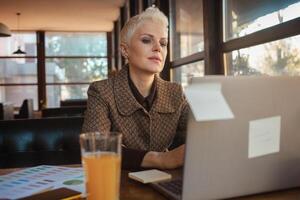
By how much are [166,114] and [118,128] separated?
0.18 meters

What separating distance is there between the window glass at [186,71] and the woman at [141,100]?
1.20m

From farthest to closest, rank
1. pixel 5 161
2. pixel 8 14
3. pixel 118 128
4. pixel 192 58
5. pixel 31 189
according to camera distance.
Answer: pixel 8 14
pixel 192 58
pixel 5 161
pixel 118 128
pixel 31 189

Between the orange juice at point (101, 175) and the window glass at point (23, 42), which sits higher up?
the window glass at point (23, 42)

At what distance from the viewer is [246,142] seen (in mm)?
669

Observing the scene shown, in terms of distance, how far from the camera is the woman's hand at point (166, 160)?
957mm

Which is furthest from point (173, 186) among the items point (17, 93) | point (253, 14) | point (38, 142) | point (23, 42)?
point (23, 42)

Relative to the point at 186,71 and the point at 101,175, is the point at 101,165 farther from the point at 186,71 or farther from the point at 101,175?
the point at 186,71

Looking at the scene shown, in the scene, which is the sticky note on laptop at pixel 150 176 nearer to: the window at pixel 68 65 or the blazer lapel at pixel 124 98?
the blazer lapel at pixel 124 98

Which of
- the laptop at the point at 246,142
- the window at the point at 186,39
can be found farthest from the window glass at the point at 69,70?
the laptop at the point at 246,142

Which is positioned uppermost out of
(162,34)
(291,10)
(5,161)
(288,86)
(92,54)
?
(92,54)

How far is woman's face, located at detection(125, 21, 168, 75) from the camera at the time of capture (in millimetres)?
1229

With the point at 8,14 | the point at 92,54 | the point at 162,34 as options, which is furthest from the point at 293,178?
the point at 92,54

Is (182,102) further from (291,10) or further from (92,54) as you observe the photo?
(92,54)

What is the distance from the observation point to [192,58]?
292 centimetres
